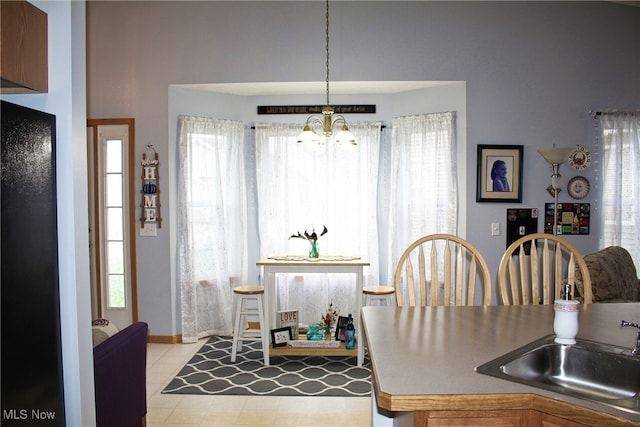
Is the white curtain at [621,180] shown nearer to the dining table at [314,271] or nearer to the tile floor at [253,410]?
the dining table at [314,271]

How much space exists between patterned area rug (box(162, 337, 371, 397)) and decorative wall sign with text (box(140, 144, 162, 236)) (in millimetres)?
1265

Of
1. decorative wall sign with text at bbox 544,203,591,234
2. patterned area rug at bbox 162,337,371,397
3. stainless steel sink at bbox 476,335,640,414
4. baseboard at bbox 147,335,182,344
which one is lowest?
patterned area rug at bbox 162,337,371,397

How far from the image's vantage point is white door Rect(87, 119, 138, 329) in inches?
169

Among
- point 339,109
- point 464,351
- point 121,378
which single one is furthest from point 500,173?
point 121,378

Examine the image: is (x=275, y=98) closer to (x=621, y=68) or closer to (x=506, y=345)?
(x=621, y=68)

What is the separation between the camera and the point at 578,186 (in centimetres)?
415

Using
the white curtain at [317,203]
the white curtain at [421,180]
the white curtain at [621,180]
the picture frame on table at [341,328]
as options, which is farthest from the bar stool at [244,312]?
the white curtain at [621,180]

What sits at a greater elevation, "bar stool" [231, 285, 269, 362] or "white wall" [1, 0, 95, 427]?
"white wall" [1, 0, 95, 427]

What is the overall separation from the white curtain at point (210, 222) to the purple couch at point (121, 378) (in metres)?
1.91

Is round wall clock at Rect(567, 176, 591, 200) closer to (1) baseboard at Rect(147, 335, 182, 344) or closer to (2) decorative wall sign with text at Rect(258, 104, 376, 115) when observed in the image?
(2) decorative wall sign with text at Rect(258, 104, 376, 115)

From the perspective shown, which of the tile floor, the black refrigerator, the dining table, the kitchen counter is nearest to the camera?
the kitchen counter

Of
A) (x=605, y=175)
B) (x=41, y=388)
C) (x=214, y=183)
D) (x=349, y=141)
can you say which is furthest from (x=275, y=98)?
(x=41, y=388)

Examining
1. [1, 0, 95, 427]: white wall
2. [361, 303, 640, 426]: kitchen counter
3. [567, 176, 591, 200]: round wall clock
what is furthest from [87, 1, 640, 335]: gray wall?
[1, 0, 95, 427]: white wall

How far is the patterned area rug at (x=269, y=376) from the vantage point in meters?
3.29
